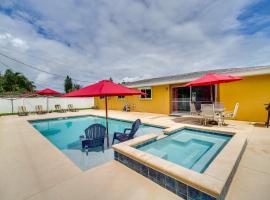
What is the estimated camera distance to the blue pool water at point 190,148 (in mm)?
4172

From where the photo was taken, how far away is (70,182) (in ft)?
9.00

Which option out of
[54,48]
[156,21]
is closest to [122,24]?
[156,21]

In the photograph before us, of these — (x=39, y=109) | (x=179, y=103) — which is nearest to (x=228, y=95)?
(x=179, y=103)

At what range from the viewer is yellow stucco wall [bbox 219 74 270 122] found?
308 inches

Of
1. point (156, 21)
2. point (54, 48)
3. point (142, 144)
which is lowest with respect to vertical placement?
point (142, 144)

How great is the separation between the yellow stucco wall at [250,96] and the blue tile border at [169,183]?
8.61m

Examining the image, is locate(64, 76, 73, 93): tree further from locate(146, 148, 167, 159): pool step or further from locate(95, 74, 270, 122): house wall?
locate(146, 148, 167, 159): pool step

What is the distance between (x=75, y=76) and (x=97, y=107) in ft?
67.9

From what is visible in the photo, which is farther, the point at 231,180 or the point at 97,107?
the point at 97,107

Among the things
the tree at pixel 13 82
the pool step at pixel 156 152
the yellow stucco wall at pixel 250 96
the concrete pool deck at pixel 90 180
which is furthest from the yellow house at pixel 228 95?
the tree at pixel 13 82

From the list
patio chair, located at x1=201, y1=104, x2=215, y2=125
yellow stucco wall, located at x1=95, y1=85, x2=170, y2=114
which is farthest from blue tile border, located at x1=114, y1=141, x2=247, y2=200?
yellow stucco wall, located at x1=95, y1=85, x2=170, y2=114

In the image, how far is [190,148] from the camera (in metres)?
5.22

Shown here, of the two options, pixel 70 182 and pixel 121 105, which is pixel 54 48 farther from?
pixel 70 182

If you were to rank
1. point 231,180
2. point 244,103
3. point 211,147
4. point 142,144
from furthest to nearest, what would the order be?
point 244,103 < point 211,147 < point 142,144 < point 231,180
